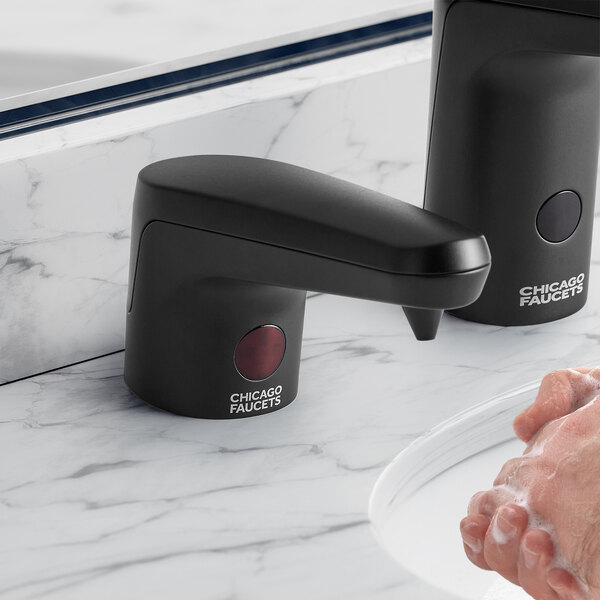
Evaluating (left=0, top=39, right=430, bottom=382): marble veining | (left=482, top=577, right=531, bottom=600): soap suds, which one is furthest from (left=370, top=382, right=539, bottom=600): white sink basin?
(left=0, top=39, right=430, bottom=382): marble veining

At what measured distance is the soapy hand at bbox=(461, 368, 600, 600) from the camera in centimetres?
49

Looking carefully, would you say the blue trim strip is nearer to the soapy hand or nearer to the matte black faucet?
the matte black faucet

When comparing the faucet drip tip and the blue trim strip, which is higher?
the blue trim strip

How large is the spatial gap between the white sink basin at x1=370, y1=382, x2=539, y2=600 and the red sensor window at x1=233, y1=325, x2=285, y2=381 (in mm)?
83

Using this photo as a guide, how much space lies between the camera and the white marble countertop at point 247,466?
0.50m

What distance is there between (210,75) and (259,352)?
22 cm

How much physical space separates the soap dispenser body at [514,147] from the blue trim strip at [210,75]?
0.40ft

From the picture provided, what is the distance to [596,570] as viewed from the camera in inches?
19.3

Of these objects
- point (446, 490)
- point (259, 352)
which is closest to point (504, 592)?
point (446, 490)

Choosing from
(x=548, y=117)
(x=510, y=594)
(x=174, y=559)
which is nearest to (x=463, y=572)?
(x=510, y=594)

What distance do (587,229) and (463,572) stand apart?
24 centimetres

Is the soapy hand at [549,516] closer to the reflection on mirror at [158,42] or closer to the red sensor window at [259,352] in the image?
the red sensor window at [259,352]

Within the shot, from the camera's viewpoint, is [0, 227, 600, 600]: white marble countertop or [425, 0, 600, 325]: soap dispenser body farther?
[425, 0, 600, 325]: soap dispenser body

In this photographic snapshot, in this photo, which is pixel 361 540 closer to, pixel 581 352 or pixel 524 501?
pixel 524 501
